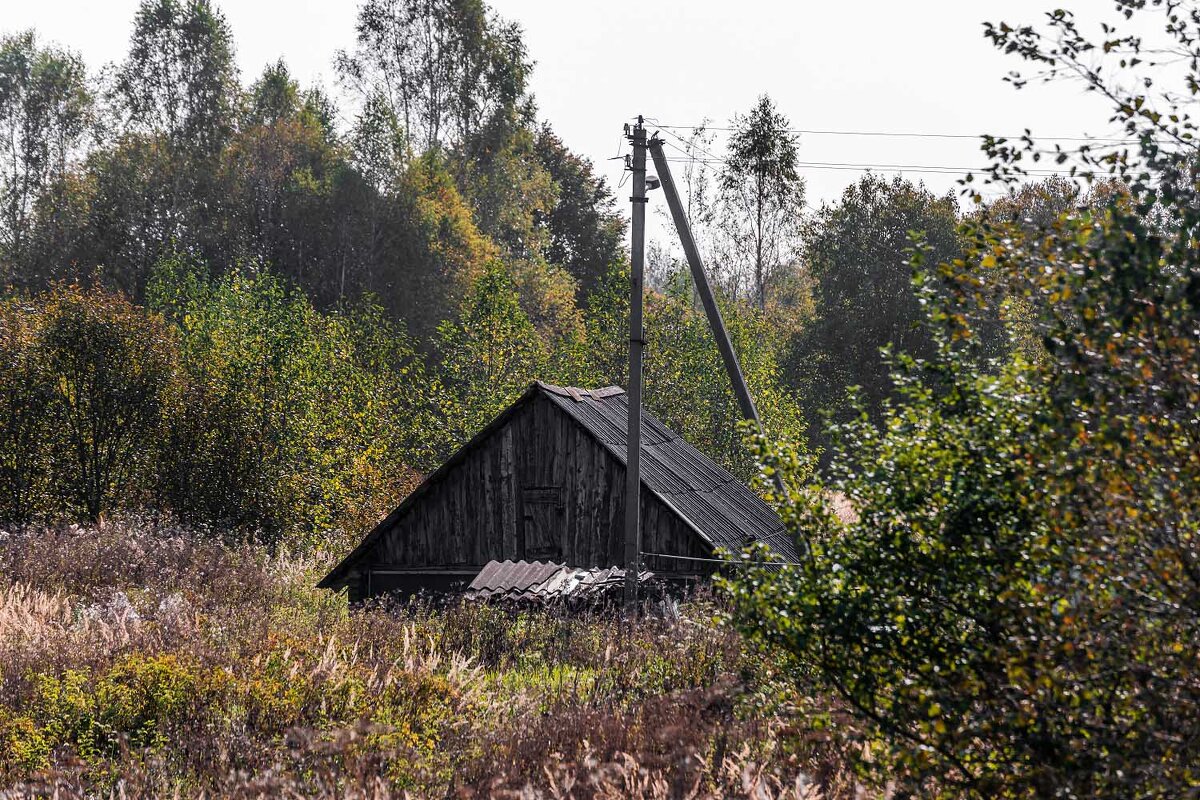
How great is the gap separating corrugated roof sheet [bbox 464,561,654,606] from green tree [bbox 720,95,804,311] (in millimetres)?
30542

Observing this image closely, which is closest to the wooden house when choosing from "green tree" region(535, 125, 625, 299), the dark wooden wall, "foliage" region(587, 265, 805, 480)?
the dark wooden wall

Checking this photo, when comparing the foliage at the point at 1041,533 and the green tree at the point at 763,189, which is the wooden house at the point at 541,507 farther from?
the green tree at the point at 763,189

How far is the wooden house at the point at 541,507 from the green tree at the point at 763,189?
2619 centimetres

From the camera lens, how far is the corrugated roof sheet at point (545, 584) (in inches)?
550

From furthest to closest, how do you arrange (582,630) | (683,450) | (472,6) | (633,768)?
1. (472,6)
2. (683,450)
3. (582,630)
4. (633,768)

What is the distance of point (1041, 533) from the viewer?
4.11m

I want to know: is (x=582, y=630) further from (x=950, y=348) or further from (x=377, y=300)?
(x=377, y=300)

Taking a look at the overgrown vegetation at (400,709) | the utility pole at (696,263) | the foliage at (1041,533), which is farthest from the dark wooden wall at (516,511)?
the foliage at (1041,533)

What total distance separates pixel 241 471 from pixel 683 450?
33.5 ft

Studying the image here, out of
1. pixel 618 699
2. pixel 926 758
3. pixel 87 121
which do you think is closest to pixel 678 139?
pixel 618 699

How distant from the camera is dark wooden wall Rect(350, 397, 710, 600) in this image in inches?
693

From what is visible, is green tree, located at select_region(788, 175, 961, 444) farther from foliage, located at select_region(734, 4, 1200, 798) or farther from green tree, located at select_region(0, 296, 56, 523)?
foliage, located at select_region(734, 4, 1200, 798)

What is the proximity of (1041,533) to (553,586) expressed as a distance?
10.8 m

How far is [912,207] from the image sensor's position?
43.7m
